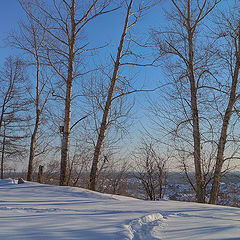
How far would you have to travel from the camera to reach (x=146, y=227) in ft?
7.00

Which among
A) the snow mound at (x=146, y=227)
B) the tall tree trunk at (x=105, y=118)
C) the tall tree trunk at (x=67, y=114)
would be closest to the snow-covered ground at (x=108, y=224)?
the snow mound at (x=146, y=227)

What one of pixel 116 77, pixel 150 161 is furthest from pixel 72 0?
pixel 150 161

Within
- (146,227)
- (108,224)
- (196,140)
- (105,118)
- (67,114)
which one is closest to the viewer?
(108,224)

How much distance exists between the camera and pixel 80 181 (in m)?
9.35

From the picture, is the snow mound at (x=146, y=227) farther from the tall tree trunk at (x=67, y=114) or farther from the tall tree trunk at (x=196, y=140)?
the tall tree trunk at (x=67, y=114)

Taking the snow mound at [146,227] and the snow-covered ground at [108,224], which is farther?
the snow mound at [146,227]

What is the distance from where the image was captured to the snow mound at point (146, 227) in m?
1.85

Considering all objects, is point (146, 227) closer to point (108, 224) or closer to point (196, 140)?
point (108, 224)

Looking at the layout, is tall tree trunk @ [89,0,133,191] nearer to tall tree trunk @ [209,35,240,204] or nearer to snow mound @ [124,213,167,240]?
tall tree trunk @ [209,35,240,204]


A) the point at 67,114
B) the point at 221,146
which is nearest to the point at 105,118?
the point at 67,114

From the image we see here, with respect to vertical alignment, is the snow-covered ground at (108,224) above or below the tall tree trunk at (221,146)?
below

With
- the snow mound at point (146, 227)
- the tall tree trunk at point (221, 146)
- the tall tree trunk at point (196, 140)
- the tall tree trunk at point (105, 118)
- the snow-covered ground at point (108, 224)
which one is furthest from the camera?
the tall tree trunk at point (105, 118)

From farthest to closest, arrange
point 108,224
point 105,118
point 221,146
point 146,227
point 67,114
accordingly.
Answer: point 105,118 < point 67,114 < point 221,146 < point 146,227 < point 108,224

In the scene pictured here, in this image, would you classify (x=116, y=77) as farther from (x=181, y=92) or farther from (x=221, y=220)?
(x=221, y=220)
